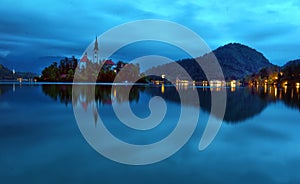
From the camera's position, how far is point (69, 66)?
4496 inches

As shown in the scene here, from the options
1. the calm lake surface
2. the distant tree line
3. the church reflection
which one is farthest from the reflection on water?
the distant tree line

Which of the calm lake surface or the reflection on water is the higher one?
the reflection on water

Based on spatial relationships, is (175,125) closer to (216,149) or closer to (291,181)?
(216,149)

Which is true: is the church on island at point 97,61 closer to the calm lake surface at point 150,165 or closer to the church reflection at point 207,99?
the church reflection at point 207,99

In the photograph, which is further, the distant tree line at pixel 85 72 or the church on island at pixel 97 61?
the church on island at pixel 97 61

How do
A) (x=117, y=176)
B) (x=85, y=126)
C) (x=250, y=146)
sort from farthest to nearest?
1. (x=85, y=126)
2. (x=250, y=146)
3. (x=117, y=176)

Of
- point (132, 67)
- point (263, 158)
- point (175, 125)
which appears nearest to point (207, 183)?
point (263, 158)

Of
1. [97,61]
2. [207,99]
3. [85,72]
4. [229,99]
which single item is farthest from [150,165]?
[97,61]

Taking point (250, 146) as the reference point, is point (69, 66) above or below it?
above

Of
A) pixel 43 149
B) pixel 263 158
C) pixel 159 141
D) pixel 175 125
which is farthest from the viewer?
pixel 175 125

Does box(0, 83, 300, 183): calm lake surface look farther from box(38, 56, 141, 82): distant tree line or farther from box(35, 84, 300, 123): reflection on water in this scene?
box(38, 56, 141, 82): distant tree line

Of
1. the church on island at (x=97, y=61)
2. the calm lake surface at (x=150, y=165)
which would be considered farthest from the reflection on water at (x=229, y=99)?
the church on island at (x=97, y=61)

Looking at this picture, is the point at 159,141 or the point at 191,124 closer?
the point at 159,141

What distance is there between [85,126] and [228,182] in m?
6.99
